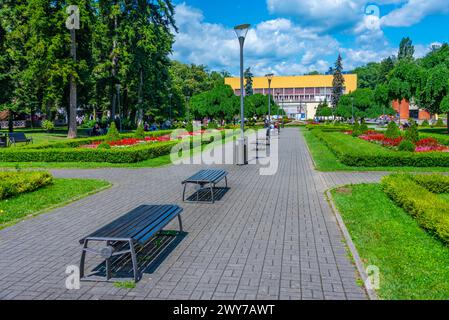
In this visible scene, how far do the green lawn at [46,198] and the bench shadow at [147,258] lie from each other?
3.25 m

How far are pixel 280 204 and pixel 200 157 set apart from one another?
10498 millimetres

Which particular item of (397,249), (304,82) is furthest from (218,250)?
(304,82)

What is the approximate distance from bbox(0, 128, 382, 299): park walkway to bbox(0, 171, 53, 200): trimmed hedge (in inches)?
75.6

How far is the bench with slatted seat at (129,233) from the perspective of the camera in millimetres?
4727

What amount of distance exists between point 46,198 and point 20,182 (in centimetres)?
114

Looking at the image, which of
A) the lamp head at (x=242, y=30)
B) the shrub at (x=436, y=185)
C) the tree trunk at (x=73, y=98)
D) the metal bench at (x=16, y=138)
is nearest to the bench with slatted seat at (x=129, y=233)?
the shrub at (x=436, y=185)

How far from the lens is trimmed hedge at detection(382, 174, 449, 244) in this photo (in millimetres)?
6082

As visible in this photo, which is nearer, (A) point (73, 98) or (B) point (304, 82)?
(A) point (73, 98)

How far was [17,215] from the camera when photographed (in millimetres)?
8039

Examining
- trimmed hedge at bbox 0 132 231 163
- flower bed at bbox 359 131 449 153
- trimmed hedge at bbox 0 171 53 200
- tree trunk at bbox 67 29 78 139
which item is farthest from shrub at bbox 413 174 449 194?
tree trunk at bbox 67 29 78 139

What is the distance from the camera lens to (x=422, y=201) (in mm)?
7246

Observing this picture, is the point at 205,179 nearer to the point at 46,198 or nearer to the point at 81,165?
the point at 46,198

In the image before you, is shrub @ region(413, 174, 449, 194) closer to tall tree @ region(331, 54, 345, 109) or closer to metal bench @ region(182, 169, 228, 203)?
metal bench @ region(182, 169, 228, 203)
